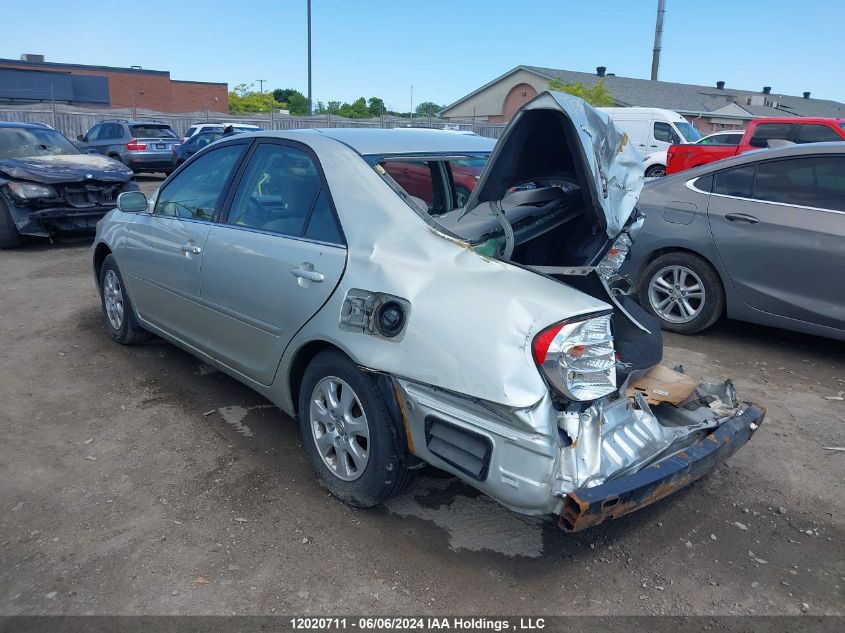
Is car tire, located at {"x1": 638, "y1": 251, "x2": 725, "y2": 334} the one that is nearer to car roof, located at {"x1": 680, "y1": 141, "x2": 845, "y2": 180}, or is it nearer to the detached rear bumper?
car roof, located at {"x1": 680, "y1": 141, "x2": 845, "y2": 180}

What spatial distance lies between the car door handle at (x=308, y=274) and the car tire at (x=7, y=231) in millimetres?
7399

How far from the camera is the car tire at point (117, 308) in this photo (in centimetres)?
514

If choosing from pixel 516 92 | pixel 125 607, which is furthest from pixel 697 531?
pixel 516 92

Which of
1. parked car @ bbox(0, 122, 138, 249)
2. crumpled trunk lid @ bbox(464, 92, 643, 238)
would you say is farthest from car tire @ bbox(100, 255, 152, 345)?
parked car @ bbox(0, 122, 138, 249)

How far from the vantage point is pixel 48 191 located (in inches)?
346

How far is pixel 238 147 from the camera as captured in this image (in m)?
3.97

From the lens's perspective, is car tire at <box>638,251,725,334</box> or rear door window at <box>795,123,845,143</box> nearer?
car tire at <box>638,251,725,334</box>

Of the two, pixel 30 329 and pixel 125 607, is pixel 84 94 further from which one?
pixel 125 607

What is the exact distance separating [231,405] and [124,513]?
1252 millimetres

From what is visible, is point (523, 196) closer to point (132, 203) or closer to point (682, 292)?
point (132, 203)

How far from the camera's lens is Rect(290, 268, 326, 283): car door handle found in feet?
10.1

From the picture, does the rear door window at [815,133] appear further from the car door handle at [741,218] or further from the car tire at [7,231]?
the car tire at [7,231]

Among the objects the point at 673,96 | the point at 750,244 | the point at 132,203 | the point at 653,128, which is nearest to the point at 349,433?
the point at 132,203

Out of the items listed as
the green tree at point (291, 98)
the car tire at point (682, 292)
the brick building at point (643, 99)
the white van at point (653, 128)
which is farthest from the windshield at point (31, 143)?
the green tree at point (291, 98)
